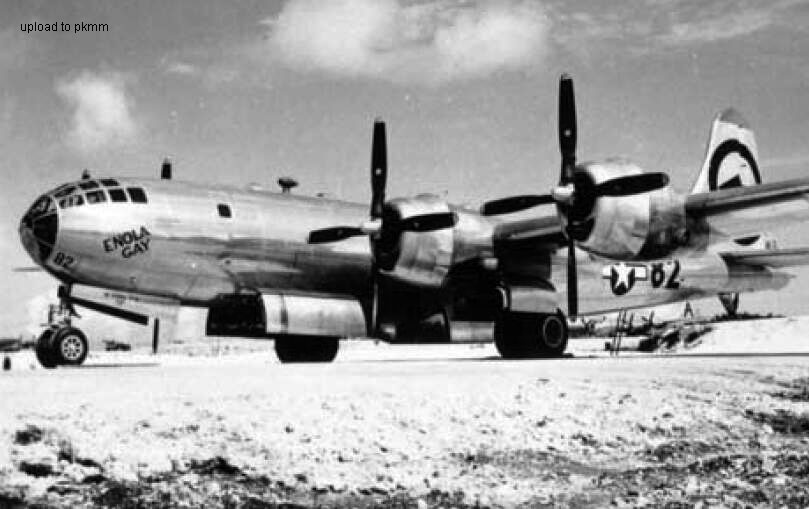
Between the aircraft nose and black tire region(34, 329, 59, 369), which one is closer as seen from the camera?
black tire region(34, 329, 59, 369)

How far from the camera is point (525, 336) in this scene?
18.6 metres

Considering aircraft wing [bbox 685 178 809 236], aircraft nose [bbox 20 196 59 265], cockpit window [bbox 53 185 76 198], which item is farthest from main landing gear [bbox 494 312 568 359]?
aircraft nose [bbox 20 196 59 265]

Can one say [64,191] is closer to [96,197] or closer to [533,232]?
[96,197]

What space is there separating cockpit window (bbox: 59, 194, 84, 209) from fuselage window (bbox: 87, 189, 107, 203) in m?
0.16

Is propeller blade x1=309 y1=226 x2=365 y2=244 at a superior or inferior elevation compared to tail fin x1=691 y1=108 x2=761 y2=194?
inferior

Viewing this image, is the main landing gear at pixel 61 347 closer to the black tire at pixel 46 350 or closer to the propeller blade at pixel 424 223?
the black tire at pixel 46 350

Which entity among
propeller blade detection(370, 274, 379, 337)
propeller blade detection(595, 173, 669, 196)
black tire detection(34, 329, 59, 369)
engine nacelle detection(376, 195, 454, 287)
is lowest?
black tire detection(34, 329, 59, 369)

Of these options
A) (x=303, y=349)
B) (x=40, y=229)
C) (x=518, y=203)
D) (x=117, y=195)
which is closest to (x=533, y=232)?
(x=518, y=203)

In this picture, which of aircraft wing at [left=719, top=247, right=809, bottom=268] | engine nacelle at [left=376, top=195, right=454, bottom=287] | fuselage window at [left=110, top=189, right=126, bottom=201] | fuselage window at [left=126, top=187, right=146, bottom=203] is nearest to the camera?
fuselage window at [left=110, top=189, right=126, bottom=201]

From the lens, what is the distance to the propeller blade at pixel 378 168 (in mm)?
18312

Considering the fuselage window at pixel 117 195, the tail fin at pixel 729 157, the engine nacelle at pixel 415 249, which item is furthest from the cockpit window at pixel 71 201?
the tail fin at pixel 729 157

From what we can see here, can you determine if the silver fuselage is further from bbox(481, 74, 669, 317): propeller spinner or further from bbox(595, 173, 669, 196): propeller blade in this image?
bbox(595, 173, 669, 196): propeller blade

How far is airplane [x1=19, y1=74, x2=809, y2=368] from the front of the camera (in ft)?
50.7

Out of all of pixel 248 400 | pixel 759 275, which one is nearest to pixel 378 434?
pixel 248 400
